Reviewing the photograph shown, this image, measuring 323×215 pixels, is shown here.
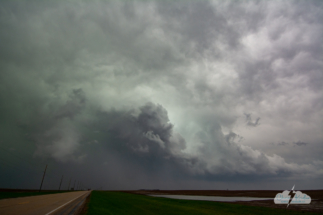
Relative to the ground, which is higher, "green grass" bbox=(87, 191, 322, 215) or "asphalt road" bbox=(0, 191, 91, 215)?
"asphalt road" bbox=(0, 191, 91, 215)

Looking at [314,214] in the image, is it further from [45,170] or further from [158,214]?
[45,170]

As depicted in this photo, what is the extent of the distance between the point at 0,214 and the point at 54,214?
4.62 m

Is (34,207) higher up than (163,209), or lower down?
higher up

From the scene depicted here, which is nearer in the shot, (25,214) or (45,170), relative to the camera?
(25,214)

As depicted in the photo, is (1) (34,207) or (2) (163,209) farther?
(2) (163,209)

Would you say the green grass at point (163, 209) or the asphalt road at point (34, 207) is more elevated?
the asphalt road at point (34, 207)

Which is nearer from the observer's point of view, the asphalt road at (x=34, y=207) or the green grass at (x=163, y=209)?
the asphalt road at (x=34, y=207)

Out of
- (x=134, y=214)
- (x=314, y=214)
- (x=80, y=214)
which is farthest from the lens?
(x=314, y=214)

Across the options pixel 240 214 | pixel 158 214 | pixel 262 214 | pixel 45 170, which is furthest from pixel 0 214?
pixel 45 170

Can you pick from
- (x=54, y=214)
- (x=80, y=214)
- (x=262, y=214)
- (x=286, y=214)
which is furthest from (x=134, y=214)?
(x=286, y=214)

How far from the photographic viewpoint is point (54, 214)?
1891 cm

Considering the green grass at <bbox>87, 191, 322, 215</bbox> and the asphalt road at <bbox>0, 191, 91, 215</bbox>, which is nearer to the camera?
the asphalt road at <bbox>0, 191, 91, 215</bbox>

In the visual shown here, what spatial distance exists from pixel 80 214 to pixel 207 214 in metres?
21.1

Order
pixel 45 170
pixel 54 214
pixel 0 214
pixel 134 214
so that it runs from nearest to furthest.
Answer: pixel 0 214
pixel 54 214
pixel 134 214
pixel 45 170
